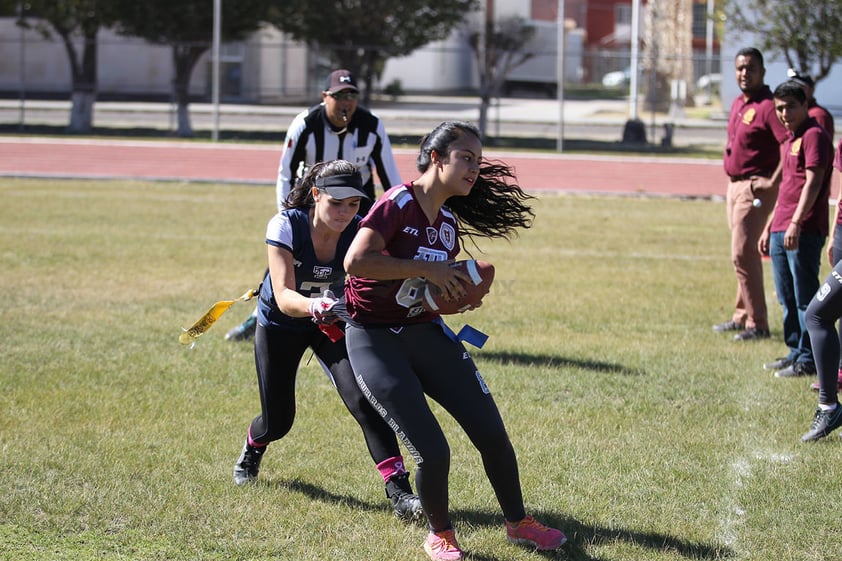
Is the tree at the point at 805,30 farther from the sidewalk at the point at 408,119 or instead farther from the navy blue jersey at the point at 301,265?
A: the navy blue jersey at the point at 301,265

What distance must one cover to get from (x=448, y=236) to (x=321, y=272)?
1.01m

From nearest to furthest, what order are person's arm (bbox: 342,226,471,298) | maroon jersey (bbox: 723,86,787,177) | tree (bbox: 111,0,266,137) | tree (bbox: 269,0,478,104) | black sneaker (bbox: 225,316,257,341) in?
person's arm (bbox: 342,226,471,298)
maroon jersey (bbox: 723,86,787,177)
black sneaker (bbox: 225,316,257,341)
tree (bbox: 111,0,266,137)
tree (bbox: 269,0,478,104)

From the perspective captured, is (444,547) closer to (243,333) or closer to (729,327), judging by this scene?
(243,333)

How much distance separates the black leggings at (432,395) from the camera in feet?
15.8

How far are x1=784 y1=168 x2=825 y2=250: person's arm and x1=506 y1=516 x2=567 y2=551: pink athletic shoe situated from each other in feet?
12.9

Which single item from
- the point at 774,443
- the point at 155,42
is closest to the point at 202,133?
the point at 155,42

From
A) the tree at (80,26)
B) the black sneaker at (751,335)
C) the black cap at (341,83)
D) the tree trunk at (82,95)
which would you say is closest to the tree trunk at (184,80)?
the tree at (80,26)

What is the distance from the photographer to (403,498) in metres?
5.57

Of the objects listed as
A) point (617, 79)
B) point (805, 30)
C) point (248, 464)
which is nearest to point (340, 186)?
point (248, 464)

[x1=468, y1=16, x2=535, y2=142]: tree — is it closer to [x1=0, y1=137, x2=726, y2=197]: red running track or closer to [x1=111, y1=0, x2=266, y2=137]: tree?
[x1=0, y1=137, x2=726, y2=197]: red running track

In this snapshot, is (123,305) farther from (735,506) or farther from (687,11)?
(687,11)

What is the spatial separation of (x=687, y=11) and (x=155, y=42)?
25.7 m

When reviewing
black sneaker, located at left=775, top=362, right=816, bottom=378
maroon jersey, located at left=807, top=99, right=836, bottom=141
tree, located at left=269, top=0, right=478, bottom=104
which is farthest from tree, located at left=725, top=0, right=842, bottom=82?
black sneaker, located at left=775, top=362, right=816, bottom=378

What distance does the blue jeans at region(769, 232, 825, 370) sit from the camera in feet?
27.2
